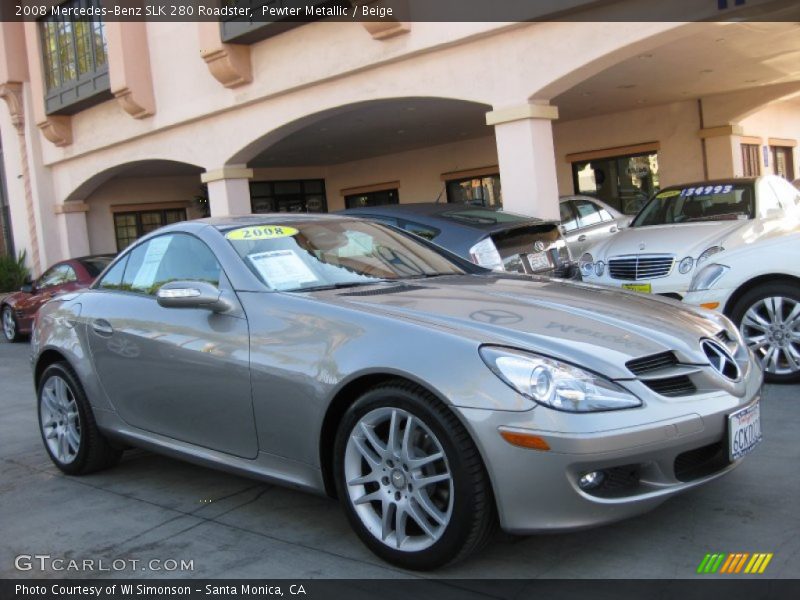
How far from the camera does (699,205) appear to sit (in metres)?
8.50

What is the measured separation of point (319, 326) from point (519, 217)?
14.9 ft

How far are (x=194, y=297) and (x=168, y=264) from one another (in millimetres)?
762

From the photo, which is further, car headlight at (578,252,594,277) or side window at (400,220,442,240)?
car headlight at (578,252,594,277)

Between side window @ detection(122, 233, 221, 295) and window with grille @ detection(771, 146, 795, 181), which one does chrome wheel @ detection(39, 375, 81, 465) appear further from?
window with grille @ detection(771, 146, 795, 181)

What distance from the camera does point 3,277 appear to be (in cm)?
2028

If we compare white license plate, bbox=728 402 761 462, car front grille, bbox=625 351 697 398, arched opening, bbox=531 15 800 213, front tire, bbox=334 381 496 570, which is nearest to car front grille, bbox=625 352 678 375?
car front grille, bbox=625 351 697 398

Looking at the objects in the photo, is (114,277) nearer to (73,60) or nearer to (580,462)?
(580,462)

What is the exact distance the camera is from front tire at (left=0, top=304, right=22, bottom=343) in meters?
13.9

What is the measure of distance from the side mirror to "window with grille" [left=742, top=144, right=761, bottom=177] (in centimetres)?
1629

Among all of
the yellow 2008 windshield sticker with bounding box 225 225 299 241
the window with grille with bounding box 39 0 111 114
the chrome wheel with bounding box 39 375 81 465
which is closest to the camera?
the yellow 2008 windshield sticker with bounding box 225 225 299 241

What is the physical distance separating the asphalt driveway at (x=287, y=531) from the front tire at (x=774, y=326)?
991mm

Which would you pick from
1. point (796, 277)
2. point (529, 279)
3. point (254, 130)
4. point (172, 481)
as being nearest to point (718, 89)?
point (254, 130)

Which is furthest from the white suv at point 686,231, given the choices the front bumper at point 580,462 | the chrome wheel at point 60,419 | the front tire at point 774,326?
the chrome wheel at point 60,419

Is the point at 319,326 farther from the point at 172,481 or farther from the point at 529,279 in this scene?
the point at 172,481
